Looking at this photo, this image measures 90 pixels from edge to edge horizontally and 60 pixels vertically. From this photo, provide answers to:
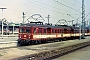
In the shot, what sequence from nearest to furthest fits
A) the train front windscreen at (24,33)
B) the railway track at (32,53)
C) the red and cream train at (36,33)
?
the railway track at (32,53) → the red and cream train at (36,33) → the train front windscreen at (24,33)

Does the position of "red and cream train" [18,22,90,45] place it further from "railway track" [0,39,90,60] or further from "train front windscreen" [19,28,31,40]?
"railway track" [0,39,90,60]

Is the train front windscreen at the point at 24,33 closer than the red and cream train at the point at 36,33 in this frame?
No

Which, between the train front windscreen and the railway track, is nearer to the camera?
the railway track

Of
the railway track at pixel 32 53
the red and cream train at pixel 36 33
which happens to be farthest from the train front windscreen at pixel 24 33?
the railway track at pixel 32 53

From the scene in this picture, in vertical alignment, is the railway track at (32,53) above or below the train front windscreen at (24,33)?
below

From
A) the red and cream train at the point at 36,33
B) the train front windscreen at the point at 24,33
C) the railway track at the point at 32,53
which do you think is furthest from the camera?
the train front windscreen at the point at 24,33

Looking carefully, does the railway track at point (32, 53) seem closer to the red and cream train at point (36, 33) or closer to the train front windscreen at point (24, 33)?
the red and cream train at point (36, 33)

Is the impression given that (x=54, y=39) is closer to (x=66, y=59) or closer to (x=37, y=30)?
(x=37, y=30)

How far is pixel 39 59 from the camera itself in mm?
16656

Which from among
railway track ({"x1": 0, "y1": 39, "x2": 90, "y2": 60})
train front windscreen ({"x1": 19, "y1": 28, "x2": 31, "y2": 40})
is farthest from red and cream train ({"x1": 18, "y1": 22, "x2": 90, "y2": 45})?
railway track ({"x1": 0, "y1": 39, "x2": 90, "y2": 60})

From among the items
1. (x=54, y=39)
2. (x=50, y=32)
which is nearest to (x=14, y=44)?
(x=50, y=32)

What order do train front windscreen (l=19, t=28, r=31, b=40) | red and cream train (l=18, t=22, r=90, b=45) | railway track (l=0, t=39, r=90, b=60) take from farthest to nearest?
train front windscreen (l=19, t=28, r=31, b=40)
red and cream train (l=18, t=22, r=90, b=45)
railway track (l=0, t=39, r=90, b=60)

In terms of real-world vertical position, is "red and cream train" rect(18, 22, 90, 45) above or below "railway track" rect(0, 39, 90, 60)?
above

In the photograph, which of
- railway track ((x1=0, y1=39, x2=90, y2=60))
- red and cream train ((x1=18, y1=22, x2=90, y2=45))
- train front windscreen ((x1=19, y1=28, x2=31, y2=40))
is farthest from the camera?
train front windscreen ((x1=19, y1=28, x2=31, y2=40))
